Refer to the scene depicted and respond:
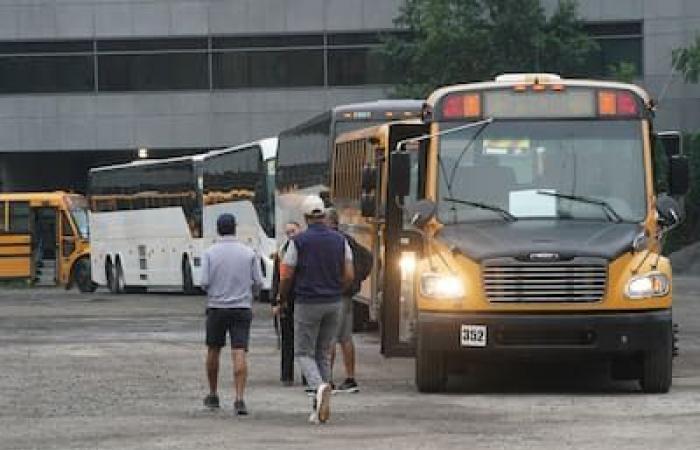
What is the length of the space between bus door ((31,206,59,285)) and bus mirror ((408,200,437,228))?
107 ft

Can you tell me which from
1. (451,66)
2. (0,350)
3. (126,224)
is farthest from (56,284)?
(0,350)

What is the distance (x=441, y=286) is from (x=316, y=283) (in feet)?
5.29

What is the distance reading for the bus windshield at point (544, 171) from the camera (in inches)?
612

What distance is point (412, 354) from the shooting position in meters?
16.8

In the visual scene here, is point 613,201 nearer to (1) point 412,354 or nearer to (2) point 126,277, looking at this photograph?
(1) point 412,354

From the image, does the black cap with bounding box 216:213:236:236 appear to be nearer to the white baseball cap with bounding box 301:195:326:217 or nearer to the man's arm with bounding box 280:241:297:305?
the man's arm with bounding box 280:241:297:305

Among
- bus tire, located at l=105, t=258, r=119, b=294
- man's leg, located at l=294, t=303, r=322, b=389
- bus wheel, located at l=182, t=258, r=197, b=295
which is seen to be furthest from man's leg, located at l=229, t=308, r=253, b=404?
bus tire, located at l=105, t=258, r=119, b=294

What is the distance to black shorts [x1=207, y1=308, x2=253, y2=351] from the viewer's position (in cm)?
1398

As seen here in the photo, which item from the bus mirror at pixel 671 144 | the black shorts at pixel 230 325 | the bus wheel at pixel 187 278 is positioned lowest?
the bus wheel at pixel 187 278

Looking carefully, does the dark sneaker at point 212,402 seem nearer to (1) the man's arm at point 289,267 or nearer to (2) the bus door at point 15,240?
(1) the man's arm at point 289,267

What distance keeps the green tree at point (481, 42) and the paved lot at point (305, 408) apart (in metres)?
30.5

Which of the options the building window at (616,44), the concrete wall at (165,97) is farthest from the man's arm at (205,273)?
the concrete wall at (165,97)

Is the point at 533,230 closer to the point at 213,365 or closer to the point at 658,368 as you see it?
the point at 658,368

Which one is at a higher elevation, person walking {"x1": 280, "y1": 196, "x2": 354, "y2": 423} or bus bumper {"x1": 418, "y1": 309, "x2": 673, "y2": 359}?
person walking {"x1": 280, "y1": 196, "x2": 354, "y2": 423}
